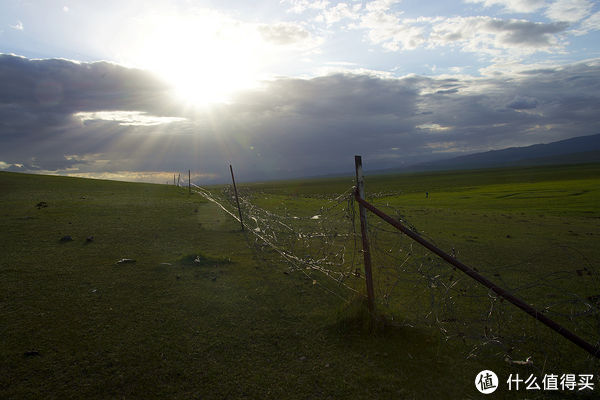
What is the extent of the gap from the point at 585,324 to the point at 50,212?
20723mm

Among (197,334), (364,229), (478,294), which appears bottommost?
(478,294)

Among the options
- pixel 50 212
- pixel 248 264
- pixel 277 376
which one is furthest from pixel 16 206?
pixel 277 376

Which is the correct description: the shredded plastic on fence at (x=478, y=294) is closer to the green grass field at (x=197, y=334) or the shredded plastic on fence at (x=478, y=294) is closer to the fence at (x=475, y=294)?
the fence at (x=475, y=294)

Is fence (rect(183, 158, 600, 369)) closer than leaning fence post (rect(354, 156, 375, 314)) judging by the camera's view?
Yes

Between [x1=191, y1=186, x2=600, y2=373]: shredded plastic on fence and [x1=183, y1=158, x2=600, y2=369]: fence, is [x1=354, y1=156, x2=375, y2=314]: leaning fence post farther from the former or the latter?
[x1=191, y1=186, x2=600, y2=373]: shredded plastic on fence

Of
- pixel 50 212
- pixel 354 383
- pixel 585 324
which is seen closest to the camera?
pixel 354 383

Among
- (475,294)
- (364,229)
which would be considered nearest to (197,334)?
(364,229)

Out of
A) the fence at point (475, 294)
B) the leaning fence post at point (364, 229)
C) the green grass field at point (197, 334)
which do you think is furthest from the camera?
the leaning fence post at point (364, 229)

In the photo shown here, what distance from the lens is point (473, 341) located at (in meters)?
5.59

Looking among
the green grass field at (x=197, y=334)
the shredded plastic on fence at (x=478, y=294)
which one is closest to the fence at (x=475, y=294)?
the shredded plastic on fence at (x=478, y=294)

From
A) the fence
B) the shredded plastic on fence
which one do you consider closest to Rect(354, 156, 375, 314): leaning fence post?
the fence

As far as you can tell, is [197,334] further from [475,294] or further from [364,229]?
[475,294]

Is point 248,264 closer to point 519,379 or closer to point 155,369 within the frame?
point 155,369

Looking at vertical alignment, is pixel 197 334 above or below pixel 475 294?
above
